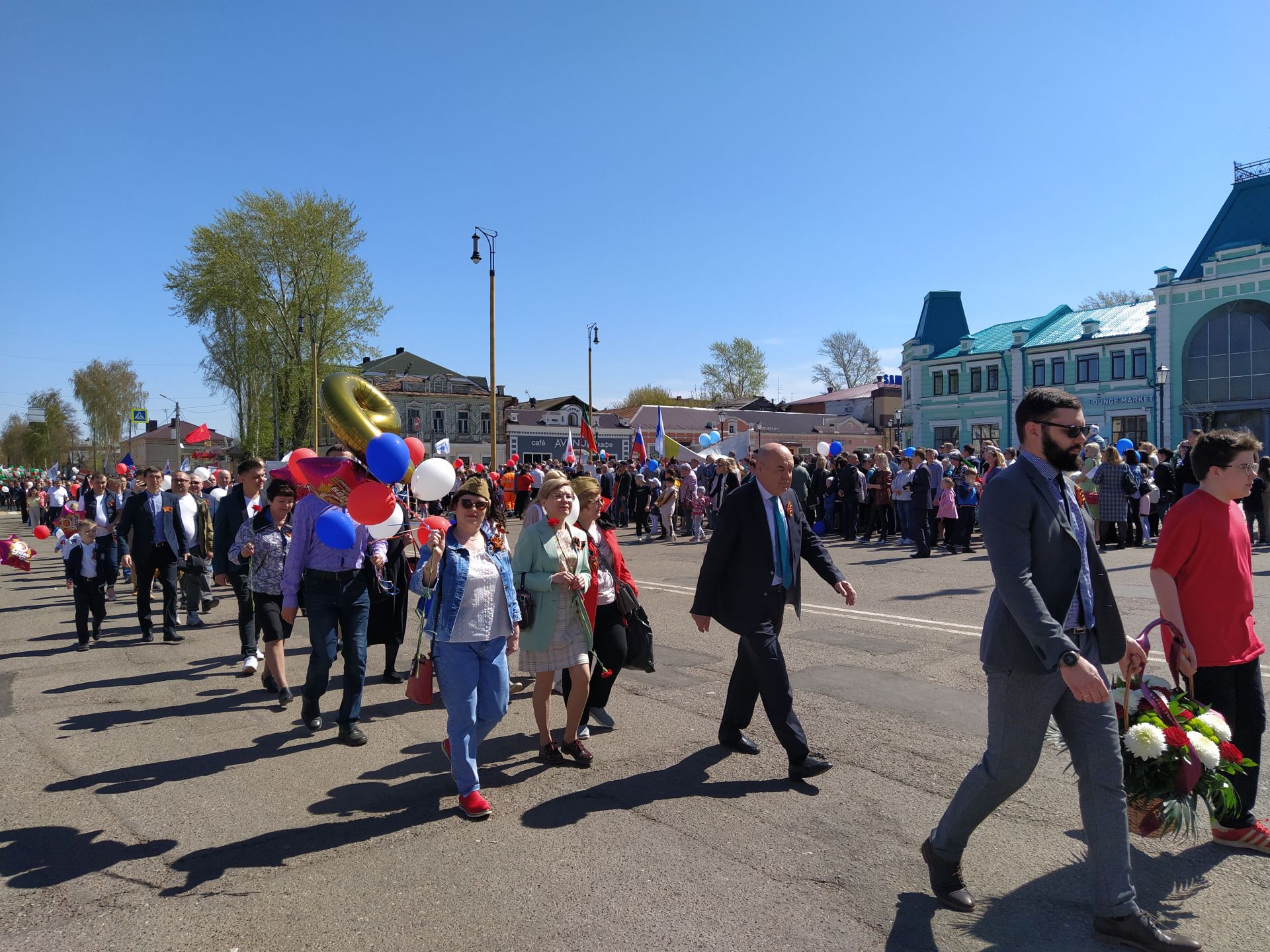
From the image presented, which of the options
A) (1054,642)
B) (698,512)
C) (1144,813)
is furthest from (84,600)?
(698,512)

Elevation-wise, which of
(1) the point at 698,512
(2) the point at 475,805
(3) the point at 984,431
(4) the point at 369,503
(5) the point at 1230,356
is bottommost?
(2) the point at 475,805

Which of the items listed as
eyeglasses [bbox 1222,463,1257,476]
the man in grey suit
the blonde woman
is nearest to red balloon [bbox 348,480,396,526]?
the blonde woman

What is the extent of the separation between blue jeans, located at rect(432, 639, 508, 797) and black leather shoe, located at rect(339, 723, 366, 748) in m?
1.52

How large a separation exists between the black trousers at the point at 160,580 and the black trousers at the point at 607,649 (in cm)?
613

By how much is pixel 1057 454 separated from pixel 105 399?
94.0m

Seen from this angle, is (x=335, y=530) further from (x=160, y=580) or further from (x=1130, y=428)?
(x=1130, y=428)

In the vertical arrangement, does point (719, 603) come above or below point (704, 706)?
above

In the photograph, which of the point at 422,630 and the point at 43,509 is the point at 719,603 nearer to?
the point at 422,630

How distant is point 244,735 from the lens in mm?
6164

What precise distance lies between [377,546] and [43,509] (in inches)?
1238

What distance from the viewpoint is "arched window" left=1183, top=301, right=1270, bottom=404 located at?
4175 cm

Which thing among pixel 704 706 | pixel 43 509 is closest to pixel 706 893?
pixel 704 706

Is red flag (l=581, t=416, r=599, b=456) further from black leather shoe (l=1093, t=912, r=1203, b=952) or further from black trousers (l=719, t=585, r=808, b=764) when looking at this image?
black leather shoe (l=1093, t=912, r=1203, b=952)

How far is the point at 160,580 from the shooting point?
32.1 ft
